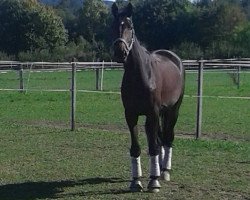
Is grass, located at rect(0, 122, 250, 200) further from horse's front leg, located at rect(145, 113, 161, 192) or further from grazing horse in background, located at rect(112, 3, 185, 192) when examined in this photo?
grazing horse in background, located at rect(112, 3, 185, 192)

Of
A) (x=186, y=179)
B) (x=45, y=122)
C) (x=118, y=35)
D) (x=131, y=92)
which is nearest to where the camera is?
(x=118, y=35)

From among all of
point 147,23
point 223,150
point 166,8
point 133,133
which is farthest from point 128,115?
point 166,8

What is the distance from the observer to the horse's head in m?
6.38

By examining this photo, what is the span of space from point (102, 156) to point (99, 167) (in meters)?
0.91

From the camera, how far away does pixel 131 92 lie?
22.9 feet

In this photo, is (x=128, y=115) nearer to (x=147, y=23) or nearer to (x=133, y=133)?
(x=133, y=133)

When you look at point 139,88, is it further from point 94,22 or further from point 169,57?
point 94,22

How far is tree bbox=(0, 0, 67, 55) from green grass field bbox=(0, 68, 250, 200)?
38889 mm

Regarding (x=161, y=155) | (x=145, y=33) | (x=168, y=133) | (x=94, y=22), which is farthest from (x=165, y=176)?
(x=94, y=22)

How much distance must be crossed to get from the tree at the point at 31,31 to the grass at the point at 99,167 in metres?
43.7

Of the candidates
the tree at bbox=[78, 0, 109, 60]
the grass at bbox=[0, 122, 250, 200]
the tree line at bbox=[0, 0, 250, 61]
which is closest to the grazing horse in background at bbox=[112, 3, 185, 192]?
the grass at bbox=[0, 122, 250, 200]

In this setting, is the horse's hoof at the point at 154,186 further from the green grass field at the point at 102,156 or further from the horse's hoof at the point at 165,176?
the horse's hoof at the point at 165,176

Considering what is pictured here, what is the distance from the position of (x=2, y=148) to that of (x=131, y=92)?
4.19m

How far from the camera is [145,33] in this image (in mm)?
58531
